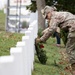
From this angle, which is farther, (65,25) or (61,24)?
(65,25)

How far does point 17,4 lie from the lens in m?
28.5

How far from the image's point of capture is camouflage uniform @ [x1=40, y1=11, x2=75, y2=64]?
8.11 m

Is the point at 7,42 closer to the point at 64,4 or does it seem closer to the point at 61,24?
the point at 61,24

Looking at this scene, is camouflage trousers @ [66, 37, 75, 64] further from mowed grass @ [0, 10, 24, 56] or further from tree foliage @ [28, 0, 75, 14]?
tree foliage @ [28, 0, 75, 14]

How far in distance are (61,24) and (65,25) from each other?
148mm

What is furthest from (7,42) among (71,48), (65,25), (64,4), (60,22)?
(64,4)

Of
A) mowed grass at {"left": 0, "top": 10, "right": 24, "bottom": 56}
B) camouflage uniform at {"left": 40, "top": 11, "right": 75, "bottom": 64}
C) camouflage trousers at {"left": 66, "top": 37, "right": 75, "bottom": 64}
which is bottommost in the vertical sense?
mowed grass at {"left": 0, "top": 10, "right": 24, "bottom": 56}

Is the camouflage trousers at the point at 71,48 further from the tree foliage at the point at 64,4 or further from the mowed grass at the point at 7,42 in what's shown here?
the tree foliage at the point at 64,4

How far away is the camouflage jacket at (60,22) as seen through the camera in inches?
318

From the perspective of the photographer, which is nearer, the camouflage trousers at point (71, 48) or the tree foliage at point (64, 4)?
the camouflage trousers at point (71, 48)

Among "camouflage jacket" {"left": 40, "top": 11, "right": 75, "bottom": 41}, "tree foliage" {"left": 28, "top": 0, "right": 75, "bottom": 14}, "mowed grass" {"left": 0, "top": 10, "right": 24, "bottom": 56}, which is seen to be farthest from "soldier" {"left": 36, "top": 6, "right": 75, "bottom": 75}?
"tree foliage" {"left": 28, "top": 0, "right": 75, "bottom": 14}

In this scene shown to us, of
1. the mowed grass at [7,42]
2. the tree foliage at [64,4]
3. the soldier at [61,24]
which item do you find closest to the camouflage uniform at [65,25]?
the soldier at [61,24]

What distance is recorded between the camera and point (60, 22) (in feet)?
27.3

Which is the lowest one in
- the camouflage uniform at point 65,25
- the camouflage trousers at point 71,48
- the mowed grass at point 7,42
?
the mowed grass at point 7,42
